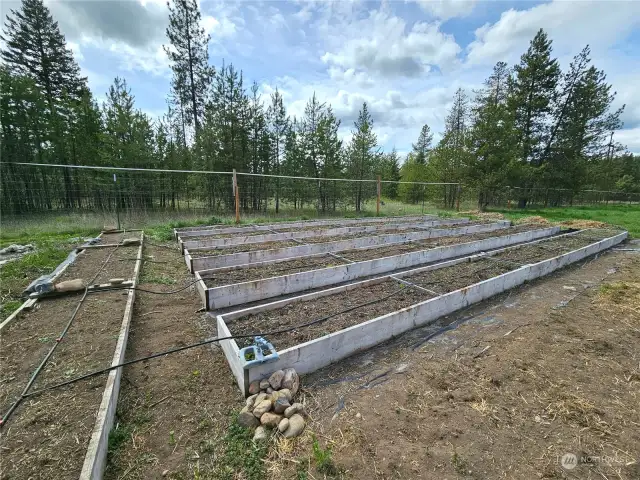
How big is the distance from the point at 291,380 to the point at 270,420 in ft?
1.14

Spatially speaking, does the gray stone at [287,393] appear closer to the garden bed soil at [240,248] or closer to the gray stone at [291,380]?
the gray stone at [291,380]

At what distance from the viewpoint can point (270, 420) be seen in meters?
1.85

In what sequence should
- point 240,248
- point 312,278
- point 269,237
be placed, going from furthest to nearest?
point 269,237, point 240,248, point 312,278

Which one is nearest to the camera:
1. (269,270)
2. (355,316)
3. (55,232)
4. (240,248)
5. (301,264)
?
(355,316)

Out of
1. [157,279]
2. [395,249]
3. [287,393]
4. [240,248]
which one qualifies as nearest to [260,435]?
[287,393]

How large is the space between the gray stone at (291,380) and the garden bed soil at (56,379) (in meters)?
1.24

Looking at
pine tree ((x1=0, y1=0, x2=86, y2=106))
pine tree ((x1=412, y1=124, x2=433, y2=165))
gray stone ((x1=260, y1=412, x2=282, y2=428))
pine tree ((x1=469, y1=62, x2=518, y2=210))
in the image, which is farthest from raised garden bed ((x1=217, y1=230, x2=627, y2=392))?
pine tree ((x1=412, y1=124, x2=433, y2=165))

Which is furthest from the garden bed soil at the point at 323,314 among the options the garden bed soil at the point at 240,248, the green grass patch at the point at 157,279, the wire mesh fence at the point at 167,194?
the wire mesh fence at the point at 167,194

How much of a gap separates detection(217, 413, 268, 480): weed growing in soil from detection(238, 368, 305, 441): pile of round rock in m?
0.05

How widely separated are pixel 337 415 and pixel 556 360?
7.48 feet

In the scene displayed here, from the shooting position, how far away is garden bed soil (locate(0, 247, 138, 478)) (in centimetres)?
153

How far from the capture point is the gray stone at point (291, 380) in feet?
7.03

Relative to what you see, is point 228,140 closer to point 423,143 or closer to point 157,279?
point 157,279

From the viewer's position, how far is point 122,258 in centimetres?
538
